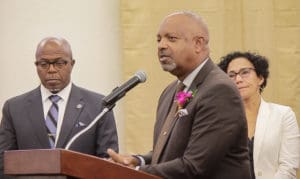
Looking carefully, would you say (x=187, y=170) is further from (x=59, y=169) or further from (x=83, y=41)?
(x=83, y=41)

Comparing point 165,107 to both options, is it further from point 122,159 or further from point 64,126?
point 64,126

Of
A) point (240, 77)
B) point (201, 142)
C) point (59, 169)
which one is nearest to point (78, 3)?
point (240, 77)

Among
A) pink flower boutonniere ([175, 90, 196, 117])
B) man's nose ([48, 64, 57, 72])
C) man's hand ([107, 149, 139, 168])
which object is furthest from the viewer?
man's nose ([48, 64, 57, 72])

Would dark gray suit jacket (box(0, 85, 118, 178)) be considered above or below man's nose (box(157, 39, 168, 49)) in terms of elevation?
below

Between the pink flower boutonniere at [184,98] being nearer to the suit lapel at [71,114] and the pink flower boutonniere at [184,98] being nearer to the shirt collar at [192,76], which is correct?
the shirt collar at [192,76]

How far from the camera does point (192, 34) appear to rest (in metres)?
3.12

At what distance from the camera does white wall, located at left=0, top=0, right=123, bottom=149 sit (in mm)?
5270

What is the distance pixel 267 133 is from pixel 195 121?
1.64 meters

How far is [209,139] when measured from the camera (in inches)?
113

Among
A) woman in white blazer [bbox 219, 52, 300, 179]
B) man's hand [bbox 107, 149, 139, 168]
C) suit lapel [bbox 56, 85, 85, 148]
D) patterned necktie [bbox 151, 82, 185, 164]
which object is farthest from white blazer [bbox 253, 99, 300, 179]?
man's hand [bbox 107, 149, 139, 168]

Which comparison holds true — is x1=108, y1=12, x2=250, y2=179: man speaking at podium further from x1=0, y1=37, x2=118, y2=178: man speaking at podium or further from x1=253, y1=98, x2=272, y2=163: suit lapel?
x1=253, y1=98, x2=272, y2=163: suit lapel

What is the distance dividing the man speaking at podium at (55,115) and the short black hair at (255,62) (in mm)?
1108

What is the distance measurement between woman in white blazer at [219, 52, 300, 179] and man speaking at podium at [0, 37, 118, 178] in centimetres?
101

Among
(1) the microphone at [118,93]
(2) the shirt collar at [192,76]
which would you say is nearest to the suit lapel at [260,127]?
(2) the shirt collar at [192,76]
